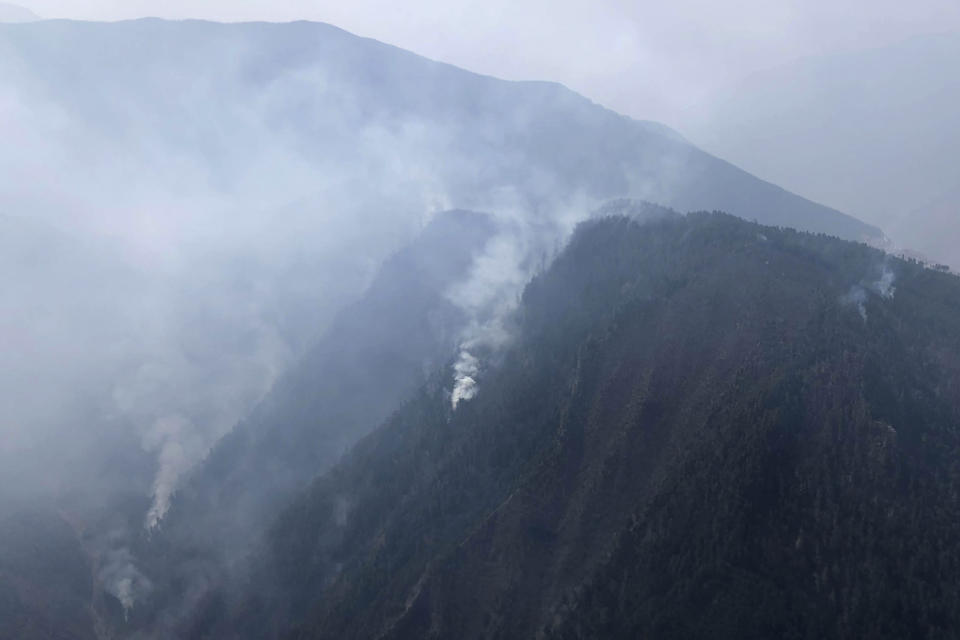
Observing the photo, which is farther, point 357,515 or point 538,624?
point 357,515

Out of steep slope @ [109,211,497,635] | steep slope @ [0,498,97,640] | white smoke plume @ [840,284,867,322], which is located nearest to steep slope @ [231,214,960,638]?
white smoke plume @ [840,284,867,322]

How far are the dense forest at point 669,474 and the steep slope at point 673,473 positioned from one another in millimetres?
360

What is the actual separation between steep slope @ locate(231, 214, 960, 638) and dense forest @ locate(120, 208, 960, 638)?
0.36 m

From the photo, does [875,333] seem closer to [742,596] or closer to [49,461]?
[742,596]

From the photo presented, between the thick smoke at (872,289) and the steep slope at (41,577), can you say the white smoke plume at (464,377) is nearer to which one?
the thick smoke at (872,289)

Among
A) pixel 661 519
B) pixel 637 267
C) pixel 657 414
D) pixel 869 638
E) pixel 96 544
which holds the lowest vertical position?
pixel 96 544

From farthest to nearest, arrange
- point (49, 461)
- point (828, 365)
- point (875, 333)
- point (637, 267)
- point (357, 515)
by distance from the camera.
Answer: point (49, 461) → point (637, 267) → point (357, 515) → point (875, 333) → point (828, 365)

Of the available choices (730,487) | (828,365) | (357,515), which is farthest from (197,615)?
(828,365)

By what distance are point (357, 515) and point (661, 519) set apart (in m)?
60.0

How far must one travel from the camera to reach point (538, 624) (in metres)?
118

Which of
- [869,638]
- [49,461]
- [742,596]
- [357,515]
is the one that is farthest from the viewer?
[49,461]

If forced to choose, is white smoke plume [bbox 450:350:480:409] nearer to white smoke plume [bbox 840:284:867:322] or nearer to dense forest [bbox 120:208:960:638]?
dense forest [bbox 120:208:960:638]

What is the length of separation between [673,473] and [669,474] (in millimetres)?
678

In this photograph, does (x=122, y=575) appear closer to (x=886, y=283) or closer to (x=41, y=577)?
(x=41, y=577)
